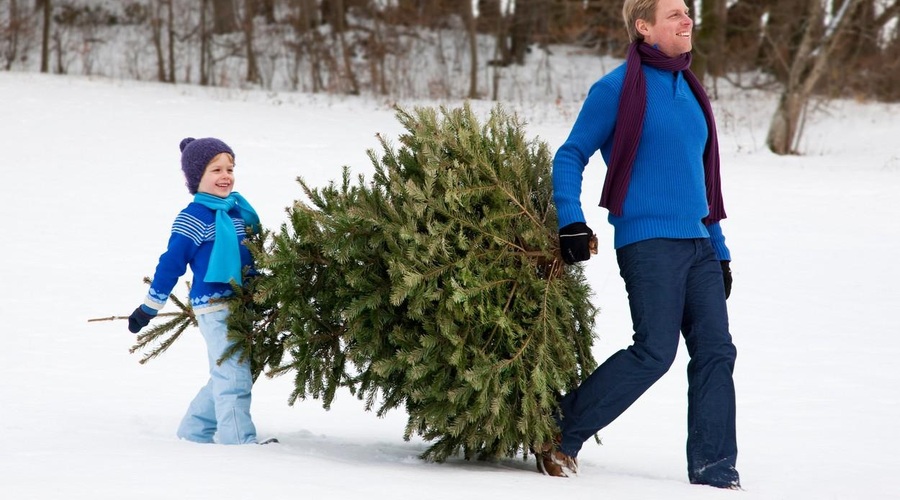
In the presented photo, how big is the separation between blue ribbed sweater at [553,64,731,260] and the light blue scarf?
1.39m

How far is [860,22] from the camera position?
19.1 meters

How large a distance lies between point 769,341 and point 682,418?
8.01ft

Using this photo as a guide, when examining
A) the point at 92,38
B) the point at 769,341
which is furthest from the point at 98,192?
the point at 92,38

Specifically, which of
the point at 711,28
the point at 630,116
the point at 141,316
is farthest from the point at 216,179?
the point at 711,28

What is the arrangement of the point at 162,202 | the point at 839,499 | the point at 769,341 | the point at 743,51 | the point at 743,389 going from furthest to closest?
the point at 743,51
the point at 162,202
the point at 769,341
the point at 743,389
the point at 839,499

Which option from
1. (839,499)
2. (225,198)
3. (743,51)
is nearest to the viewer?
(839,499)

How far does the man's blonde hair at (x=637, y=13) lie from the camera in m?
3.94

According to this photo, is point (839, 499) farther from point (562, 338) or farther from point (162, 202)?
point (162, 202)

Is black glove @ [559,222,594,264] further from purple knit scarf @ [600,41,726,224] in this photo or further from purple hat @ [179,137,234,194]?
purple hat @ [179,137,234,194]

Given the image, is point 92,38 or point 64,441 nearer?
point 64,441

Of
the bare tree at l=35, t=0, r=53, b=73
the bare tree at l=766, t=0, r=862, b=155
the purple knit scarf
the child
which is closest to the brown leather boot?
the purple knit scarf

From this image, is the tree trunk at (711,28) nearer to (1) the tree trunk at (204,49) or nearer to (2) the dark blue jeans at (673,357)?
(1) the tree trunk at (204,49)

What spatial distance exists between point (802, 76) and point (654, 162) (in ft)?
48.7

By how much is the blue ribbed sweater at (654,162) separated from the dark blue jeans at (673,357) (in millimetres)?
83
